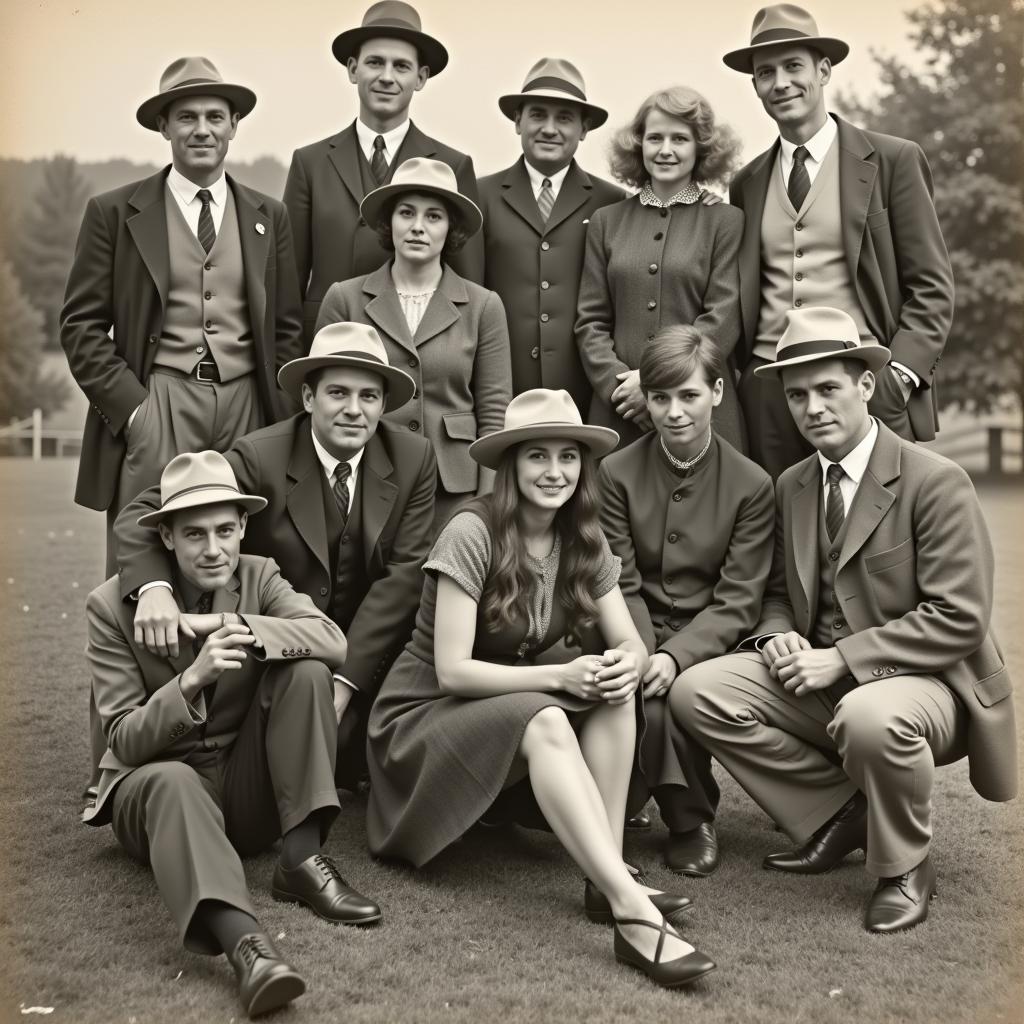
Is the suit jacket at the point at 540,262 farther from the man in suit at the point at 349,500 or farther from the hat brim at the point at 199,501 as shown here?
the hat brim at the point at 199,501

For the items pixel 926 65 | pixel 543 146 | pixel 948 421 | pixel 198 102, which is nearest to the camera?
pixel 198 102

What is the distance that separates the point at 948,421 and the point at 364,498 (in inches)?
781

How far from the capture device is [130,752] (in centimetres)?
348

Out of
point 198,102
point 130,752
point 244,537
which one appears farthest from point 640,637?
point 198,102

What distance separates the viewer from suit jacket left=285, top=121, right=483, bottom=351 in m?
5.00

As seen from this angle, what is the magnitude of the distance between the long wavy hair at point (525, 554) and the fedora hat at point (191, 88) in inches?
70.8

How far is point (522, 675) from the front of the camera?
367cm

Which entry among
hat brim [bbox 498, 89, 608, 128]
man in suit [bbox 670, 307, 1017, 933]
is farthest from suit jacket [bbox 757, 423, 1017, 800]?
hat brim [bbox 498, 89, 608, 128]

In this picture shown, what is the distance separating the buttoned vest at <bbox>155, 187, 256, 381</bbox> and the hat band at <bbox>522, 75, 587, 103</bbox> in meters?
1.30

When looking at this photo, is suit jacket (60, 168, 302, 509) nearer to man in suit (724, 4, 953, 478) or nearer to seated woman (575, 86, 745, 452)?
seated woman (575, 86, 745, 452)

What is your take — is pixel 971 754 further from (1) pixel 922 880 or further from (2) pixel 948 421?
(2) pixel 948 421

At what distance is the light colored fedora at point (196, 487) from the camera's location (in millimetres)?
3689

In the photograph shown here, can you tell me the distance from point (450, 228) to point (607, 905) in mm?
2521

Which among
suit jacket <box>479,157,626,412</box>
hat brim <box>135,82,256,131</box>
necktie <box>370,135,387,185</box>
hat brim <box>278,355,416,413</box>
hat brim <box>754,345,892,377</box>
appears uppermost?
hat brim <box>135,82,256,131</box>
